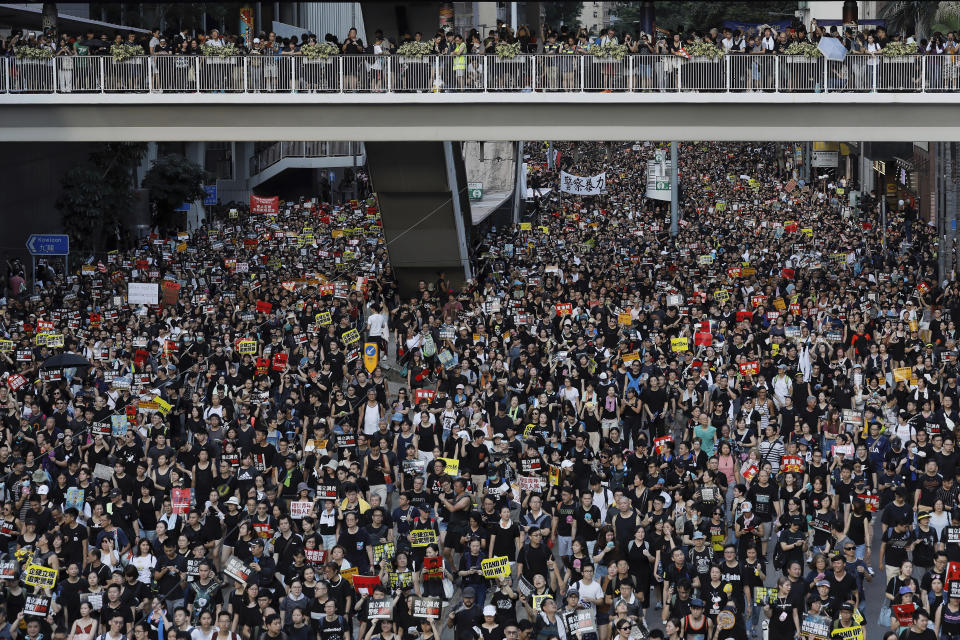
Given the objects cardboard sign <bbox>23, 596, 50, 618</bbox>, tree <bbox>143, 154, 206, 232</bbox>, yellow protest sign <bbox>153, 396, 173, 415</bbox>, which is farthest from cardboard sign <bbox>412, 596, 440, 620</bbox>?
tree <bbox>143, 154, 206, 232</bbox>

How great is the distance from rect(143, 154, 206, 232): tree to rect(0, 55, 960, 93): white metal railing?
20605mm

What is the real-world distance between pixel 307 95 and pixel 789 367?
11067mm

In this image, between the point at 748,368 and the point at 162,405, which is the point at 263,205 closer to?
the point at 162,405

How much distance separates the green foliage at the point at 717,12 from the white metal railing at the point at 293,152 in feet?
92.3

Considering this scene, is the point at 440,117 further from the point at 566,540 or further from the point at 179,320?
the point at 566,540

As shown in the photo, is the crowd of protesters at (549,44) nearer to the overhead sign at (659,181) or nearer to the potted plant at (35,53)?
the potted plant at (35,53)

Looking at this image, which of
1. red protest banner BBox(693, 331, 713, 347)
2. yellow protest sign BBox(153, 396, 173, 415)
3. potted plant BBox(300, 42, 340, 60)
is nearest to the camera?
yellow protest sign BBox(153, 396, 173, 415)

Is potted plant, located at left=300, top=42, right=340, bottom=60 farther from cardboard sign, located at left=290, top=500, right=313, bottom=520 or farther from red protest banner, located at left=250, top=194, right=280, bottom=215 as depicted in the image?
red protest banner, located at left=250, top=194, right=280, bottom=215

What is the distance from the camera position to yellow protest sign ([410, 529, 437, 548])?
561 inches

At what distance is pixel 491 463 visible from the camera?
54.4 feet

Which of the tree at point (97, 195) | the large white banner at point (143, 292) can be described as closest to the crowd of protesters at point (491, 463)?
the large white banner at point (143, 292)

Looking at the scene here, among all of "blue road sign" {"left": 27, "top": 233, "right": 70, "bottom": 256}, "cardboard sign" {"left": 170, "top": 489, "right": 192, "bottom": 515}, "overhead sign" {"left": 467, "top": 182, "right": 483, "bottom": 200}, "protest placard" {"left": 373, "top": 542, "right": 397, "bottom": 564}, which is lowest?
"protest placard" {"left": 373, "top": 542, "right": 397, "bottom": 564}

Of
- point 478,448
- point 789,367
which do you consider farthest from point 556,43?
point 478,448

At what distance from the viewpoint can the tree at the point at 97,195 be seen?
38531 millimetres
